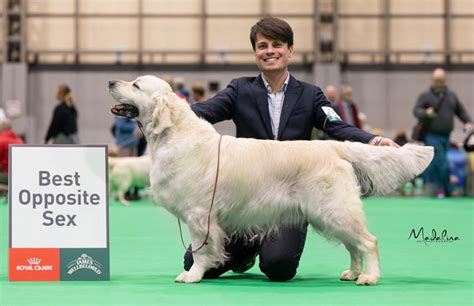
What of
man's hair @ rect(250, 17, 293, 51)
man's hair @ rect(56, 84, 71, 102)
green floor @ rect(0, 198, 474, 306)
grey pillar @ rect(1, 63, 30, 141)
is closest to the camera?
green floor @ rect(0, 198, 474, 306)

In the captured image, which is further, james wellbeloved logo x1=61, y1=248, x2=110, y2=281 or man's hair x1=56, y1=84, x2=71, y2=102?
man's hair x1=56, y1=84, x2=71, y2=102

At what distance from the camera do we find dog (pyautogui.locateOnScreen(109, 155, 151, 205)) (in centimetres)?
1235

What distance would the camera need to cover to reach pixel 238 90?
552 centimetres

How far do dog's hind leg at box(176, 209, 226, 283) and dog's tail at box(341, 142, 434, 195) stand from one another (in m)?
0.77

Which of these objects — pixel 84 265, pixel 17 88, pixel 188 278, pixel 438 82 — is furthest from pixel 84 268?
pixel 17 88

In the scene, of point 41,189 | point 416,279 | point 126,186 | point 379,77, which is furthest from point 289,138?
point 379,77

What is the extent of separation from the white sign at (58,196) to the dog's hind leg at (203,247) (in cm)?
47

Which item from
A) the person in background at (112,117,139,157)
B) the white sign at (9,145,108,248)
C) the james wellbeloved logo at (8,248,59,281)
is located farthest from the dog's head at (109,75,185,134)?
the person in background at (112,117,139,157)

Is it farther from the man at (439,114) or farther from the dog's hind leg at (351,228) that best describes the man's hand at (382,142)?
the man at (439,114)

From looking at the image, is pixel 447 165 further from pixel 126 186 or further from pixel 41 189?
pixel 41 189

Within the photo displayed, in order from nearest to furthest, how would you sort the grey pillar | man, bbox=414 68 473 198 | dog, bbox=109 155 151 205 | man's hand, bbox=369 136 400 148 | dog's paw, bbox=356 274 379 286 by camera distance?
1. dog's paw, bbox=356 274 379 286
2. man's hand, bbox=369 136 400 148
3. dog, bbox=109 155 151 205
4. man, bbox=414 68 473 198
5. the grey pillar

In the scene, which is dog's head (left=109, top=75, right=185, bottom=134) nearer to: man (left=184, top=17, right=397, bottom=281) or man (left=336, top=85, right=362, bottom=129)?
man (left=184, top=17, right=397, bottom=281)

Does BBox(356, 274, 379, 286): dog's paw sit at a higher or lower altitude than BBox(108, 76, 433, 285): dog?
lower

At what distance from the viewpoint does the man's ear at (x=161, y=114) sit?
16.1ft
